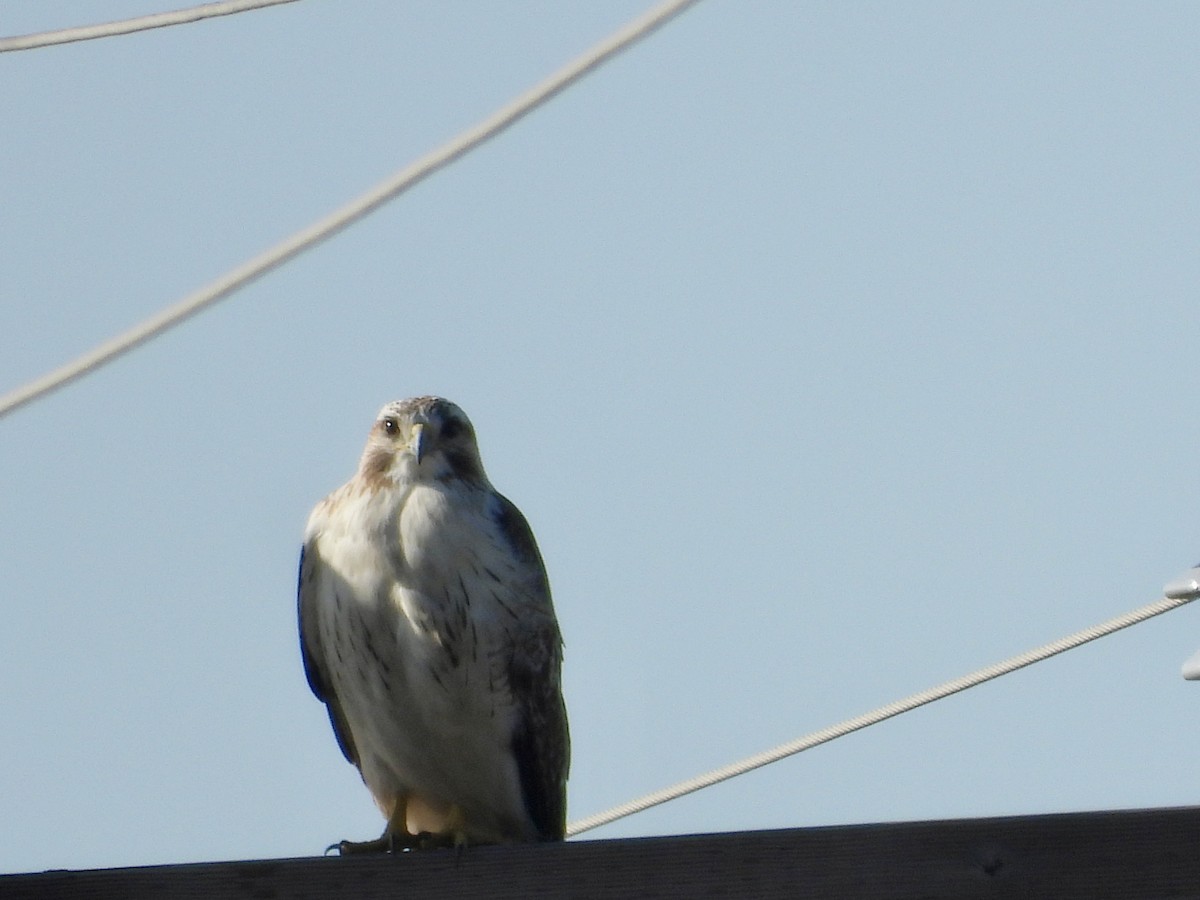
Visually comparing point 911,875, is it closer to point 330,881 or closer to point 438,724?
point 330,881

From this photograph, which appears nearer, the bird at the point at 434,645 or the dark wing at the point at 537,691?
the bird at the point at 434,645

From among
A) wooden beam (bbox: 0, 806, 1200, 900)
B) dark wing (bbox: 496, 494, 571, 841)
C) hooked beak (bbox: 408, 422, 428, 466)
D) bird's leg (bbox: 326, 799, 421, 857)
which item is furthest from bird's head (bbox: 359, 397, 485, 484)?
wooden beam (bbox: 0, 806, 1200, 900)

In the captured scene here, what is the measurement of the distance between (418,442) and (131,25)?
126cm

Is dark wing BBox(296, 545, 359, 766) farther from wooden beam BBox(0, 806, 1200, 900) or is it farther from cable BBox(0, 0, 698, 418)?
wooden beam BBox(0, 806, 1200, 900)

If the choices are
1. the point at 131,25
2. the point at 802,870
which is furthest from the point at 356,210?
the point at 802,870

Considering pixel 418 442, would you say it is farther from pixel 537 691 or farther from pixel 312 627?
pixel 537 691

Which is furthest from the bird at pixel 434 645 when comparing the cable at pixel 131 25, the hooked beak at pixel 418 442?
the cable at pixel 131 25

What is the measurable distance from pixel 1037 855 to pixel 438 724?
2.21 metres

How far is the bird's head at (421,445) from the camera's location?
14.7 feet

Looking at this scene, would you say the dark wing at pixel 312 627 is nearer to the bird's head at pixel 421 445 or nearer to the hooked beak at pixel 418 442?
the bird's head at pixel 421 445

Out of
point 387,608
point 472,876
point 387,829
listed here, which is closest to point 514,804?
point 387,829

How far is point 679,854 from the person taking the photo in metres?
2.27

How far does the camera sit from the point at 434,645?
13.5 ft

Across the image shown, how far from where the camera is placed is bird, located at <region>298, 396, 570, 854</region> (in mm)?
4145
